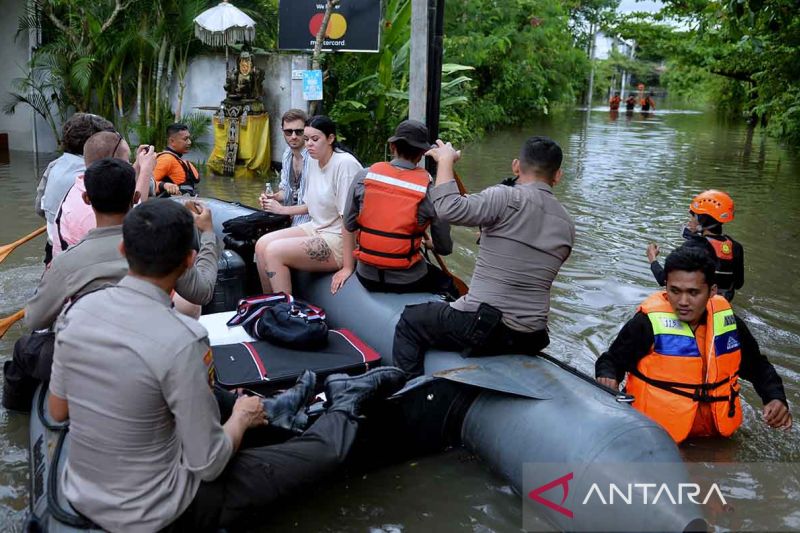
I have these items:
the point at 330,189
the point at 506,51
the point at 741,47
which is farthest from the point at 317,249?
the point at 506,51

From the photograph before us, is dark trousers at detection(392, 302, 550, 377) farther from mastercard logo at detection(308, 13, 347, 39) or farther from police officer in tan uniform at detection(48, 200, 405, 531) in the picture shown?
mastercard logo at detection(308, 13, 347, 39)

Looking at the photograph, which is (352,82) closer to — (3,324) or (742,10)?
(742,10)

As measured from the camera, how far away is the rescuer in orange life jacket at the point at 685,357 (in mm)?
3535

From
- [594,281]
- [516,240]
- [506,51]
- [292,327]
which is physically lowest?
[594,281]

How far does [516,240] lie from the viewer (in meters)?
3.50

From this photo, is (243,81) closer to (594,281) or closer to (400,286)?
(594,281)

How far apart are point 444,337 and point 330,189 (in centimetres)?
162

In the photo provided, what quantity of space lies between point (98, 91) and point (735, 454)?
1121 cm

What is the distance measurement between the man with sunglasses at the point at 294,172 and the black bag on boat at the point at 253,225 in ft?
0.32

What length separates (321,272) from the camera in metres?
4.91

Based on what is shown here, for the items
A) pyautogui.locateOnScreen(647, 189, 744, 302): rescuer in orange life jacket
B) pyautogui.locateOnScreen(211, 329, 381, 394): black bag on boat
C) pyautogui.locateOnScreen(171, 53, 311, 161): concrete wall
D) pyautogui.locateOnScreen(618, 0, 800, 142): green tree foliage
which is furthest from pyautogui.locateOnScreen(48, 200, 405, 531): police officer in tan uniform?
pyautogui.locateOnScreen(171, 53, 311, 161): concrete wall

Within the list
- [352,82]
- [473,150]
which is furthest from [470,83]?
[352,82]

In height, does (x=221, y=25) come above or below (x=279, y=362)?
above

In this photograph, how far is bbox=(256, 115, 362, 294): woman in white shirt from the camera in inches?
188
